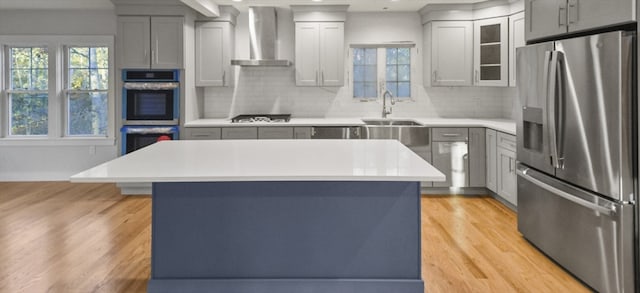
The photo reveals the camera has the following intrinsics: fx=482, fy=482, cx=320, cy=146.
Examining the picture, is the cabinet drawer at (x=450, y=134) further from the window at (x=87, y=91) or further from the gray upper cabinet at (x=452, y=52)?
the window at (x=87, y=91)

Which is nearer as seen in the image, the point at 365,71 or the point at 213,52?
the point at 213,52

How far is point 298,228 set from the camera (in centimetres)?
264

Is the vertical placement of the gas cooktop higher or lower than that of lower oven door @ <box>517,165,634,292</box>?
higher

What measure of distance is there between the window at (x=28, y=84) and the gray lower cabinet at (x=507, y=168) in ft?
19.5

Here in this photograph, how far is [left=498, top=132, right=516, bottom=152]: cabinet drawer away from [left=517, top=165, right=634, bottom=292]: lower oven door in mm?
876

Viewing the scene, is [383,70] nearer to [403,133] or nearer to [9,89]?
[403,133]

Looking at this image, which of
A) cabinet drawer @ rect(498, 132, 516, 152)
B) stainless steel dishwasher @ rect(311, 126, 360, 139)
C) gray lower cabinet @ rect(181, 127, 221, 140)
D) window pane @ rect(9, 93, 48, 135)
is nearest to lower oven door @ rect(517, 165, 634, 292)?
cabinet drawer @ rect(498, 132, 516, 152)

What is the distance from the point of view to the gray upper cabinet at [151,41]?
5.61m

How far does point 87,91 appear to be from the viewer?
664cm

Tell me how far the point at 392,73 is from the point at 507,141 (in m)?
2.06

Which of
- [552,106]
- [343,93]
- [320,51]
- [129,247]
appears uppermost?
[320,51]

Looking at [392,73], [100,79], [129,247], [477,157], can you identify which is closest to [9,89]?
[100,79]

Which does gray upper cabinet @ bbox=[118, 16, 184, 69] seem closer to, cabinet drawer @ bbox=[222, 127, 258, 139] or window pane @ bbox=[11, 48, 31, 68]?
cabinet drawer @ bbox=[222, 127, 258, 139]

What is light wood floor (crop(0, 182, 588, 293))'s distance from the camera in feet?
9.89
